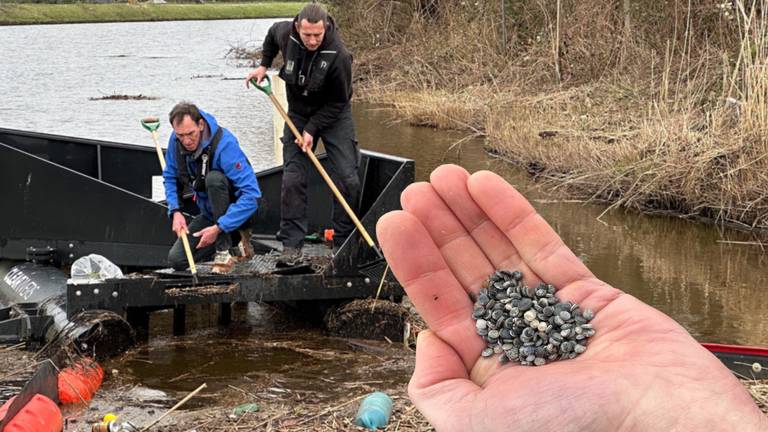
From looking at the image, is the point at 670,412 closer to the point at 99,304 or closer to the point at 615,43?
the point at 99,304

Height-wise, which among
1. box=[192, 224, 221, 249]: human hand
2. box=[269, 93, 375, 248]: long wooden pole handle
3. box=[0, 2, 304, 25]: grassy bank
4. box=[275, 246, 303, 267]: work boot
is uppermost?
box=[0, 2, 304, 25]: grassy bank

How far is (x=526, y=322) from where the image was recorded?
329cm

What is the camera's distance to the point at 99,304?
6.49 metres

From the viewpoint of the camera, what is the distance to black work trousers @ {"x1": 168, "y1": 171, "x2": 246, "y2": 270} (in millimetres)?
7078

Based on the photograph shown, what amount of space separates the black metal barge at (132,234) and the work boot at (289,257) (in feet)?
0.35

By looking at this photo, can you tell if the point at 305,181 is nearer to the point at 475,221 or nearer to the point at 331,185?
the point at 331,185

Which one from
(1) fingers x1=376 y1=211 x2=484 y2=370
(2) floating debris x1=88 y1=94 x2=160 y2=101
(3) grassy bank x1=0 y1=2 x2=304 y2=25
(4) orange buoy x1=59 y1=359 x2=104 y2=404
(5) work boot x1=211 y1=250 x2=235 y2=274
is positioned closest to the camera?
(1) fingers x1=376 y1=211 x2=484 y2=370

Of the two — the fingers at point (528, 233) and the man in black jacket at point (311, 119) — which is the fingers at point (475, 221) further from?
the man in black jacket at point (311, 119)

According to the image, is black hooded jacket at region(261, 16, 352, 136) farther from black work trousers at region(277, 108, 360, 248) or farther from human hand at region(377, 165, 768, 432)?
human hand at region(377, 165, 768, 432)

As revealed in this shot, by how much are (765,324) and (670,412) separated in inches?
202

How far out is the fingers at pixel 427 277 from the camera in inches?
120

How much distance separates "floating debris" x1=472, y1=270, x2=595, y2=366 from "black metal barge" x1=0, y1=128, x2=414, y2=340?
353 centimetres

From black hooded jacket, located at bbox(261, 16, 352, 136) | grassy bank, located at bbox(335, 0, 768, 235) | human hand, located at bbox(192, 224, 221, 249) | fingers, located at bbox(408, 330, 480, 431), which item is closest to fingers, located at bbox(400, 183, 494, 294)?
fingers, located at bbox(408, 330, 480, 431)

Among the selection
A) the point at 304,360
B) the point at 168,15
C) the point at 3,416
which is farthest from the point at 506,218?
the point at 168,15
